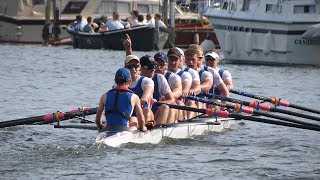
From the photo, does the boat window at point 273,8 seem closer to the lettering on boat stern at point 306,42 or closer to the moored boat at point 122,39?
the lettering on boat stern at point 306,42

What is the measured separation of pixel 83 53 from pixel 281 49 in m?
Result: 10.6

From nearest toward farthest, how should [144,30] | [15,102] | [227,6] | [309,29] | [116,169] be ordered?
[116,169]
[15,102]
[309,29]
[227,6]
[144,30]

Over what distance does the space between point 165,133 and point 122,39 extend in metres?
27.0

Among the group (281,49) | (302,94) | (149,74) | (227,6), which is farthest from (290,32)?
(149,74)

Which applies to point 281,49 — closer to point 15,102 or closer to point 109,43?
point 109,43

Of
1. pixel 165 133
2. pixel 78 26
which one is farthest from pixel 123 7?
pixel 165 133

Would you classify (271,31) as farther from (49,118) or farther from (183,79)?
(49,118)

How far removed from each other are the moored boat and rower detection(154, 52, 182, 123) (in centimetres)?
2456

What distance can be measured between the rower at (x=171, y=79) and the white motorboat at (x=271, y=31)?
16.0m

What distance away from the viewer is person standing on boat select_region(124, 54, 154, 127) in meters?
16.5

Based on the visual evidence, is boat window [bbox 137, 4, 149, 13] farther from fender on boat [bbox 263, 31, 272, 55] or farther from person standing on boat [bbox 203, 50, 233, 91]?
person standing on boat [bbox 203, 50, 233, 91]

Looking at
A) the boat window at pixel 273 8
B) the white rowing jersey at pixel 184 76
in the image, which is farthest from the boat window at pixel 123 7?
the white rowing jersey at pixel 184 76

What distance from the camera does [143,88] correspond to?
1666 cm

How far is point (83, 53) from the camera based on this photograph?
43.4 meters
